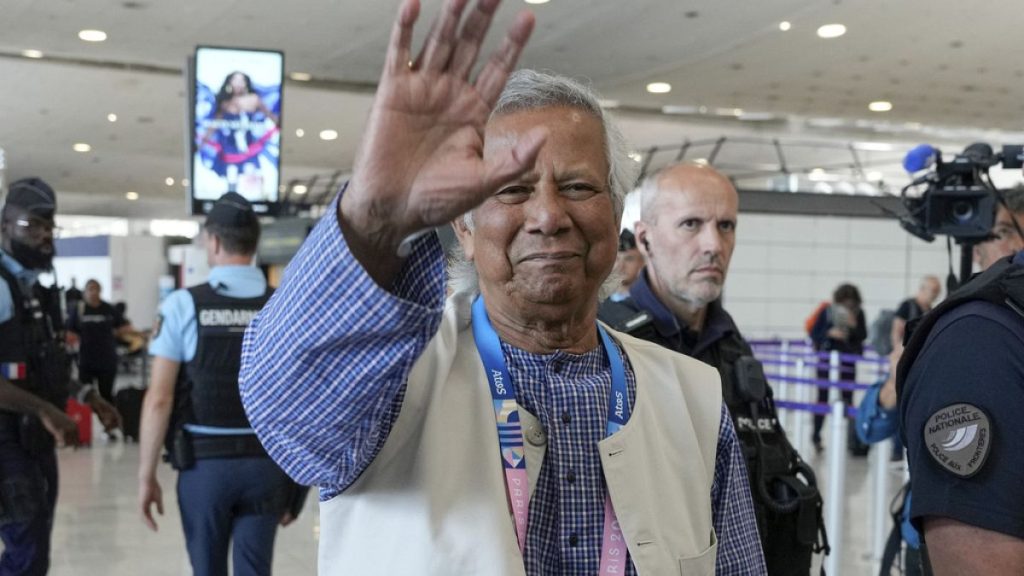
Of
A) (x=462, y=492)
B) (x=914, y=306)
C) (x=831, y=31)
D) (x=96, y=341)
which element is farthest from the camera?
(x=96, y=341)

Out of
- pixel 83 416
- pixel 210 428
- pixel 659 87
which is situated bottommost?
pixel 83 416

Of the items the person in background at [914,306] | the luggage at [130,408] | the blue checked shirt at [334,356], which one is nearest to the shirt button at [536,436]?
the blue checked shirt at [334,356]

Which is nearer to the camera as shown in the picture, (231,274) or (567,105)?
(567,105)

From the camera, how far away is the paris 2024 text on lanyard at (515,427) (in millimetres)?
1314

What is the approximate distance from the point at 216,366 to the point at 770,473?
2.15m

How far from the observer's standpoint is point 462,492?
1262mm

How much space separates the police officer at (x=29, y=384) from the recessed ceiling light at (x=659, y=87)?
10803 millimetres

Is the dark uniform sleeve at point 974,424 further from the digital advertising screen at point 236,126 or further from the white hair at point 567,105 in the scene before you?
the digital advertising screen at point 236,126

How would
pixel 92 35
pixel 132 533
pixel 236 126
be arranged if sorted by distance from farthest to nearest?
pixel 92 35 → pixel 236 126 → pixel 132 533

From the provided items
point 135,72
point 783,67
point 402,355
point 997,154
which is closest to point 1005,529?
point 402,355

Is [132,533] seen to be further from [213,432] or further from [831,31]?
[831,31]

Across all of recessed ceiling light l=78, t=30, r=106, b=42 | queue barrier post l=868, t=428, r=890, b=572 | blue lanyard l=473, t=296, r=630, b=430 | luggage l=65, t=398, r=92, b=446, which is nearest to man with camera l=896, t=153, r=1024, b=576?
blue lanyard l=473, t=296, r=630, b=430

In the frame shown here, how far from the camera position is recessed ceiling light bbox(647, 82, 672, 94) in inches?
561

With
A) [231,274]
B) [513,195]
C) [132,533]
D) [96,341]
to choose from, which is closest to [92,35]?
[96,341]
